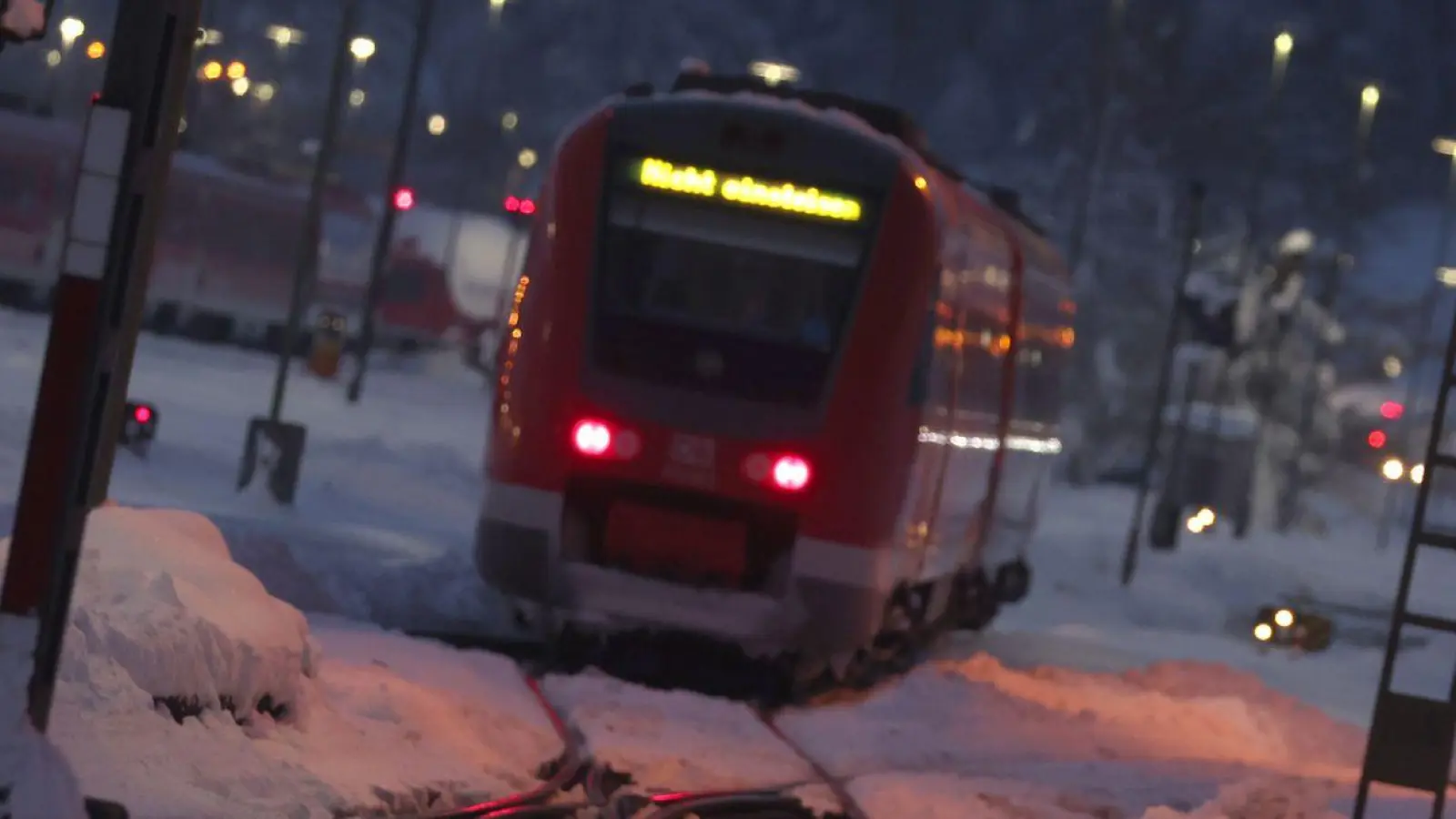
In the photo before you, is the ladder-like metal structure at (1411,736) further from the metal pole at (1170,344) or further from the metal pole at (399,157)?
the metal pole at (399,157)

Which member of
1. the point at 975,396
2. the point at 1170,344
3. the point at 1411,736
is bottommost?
the point at 1411,736

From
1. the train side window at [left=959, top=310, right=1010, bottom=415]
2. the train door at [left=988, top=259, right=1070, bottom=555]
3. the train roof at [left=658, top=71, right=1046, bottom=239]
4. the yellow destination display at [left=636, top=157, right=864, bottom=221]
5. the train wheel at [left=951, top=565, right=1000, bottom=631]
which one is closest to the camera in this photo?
the yellow destination display at [left=636, top=157, right=864, bottom=221]

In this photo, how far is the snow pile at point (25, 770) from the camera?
5.88 m

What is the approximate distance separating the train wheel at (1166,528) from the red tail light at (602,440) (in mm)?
24435

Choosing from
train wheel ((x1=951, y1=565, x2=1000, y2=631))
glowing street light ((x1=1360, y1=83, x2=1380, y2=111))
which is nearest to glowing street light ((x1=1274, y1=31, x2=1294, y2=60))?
glowing street light ((x1=1360, y1=83, x2=1380, y2=111))

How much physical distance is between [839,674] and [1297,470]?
144 feet

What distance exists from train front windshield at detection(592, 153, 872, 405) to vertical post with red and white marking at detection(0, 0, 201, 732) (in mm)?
6110

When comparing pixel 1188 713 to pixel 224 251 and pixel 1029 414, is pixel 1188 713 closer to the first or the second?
pixel 1029 414

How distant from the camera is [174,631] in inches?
338

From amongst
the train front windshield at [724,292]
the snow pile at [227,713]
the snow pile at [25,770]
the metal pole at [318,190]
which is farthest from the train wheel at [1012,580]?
the snow pile at [25,770]

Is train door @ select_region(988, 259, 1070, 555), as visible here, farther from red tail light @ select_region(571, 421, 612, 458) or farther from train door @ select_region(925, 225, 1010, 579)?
red tail light @ select_region(571, 421, 612, 458)

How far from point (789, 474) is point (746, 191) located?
5.32 feet

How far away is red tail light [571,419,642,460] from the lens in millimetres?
12914

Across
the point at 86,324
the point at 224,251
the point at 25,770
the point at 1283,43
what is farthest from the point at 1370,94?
the point at 25,770
